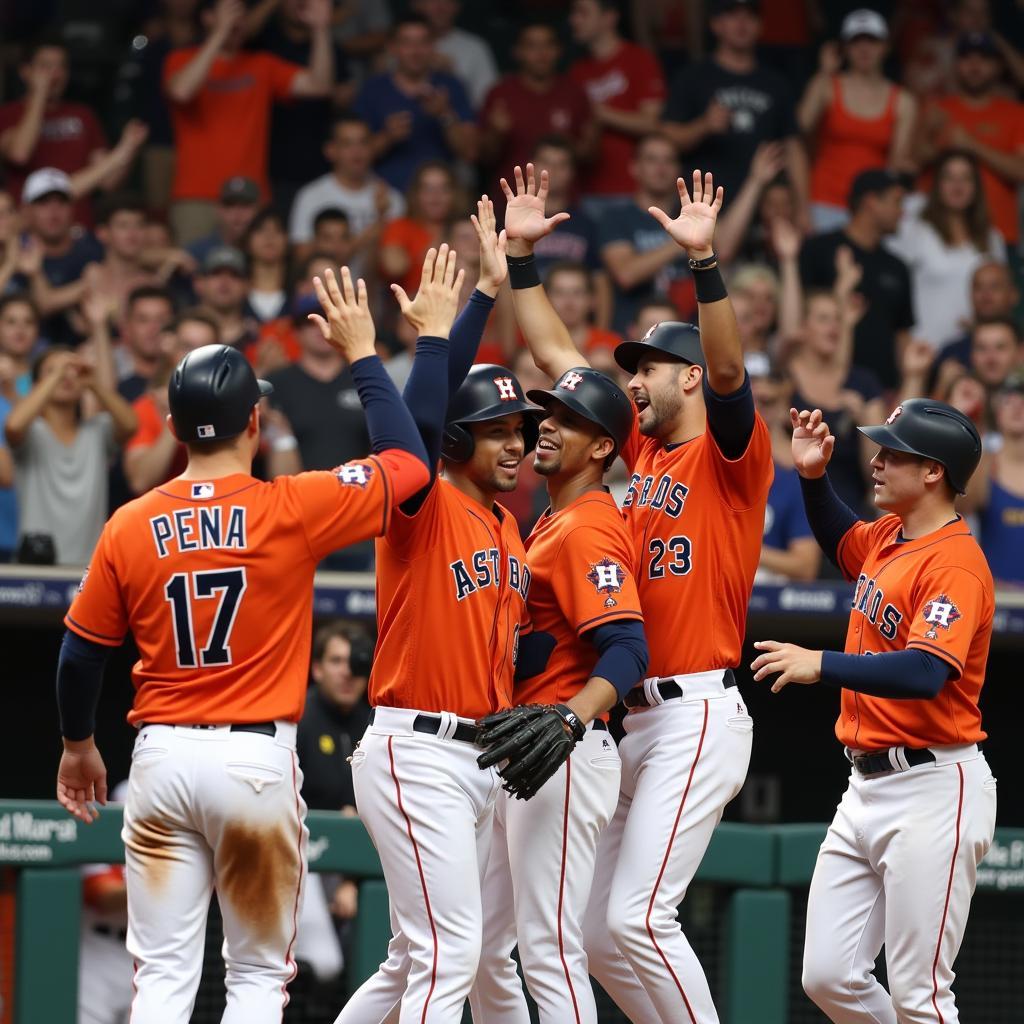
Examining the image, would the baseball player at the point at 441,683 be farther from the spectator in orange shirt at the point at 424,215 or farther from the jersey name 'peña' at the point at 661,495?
the spectator in orange shirt at the point at 424,215

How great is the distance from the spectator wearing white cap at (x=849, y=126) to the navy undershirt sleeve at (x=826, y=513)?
543 centimetres

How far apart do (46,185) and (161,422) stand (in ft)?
6.75

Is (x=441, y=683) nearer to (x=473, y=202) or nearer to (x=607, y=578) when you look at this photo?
(x=607, y=578)

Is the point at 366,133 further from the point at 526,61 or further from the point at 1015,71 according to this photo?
the point at 1015,71

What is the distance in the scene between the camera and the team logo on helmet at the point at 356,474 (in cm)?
418

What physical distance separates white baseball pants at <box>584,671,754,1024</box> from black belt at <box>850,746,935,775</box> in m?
0.29

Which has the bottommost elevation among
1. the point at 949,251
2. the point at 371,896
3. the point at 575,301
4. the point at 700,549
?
the point at 371,896

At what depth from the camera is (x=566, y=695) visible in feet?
14.9

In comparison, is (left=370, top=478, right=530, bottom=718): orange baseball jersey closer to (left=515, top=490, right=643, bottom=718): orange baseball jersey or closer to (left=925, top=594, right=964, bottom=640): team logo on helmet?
(left=515, top=490, right=643, bottom=718): orange baseball jersey

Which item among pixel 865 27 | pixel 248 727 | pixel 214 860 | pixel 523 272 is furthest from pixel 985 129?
pixel 214 860

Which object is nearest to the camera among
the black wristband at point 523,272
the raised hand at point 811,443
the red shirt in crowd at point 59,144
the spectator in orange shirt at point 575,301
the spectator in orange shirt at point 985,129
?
the raised hand at point 811,443

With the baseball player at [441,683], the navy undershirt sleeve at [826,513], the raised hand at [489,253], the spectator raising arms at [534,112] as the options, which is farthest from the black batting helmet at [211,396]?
the spectator raising arms at [534,112]

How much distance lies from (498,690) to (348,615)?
2.51 metres

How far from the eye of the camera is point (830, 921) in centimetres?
458
